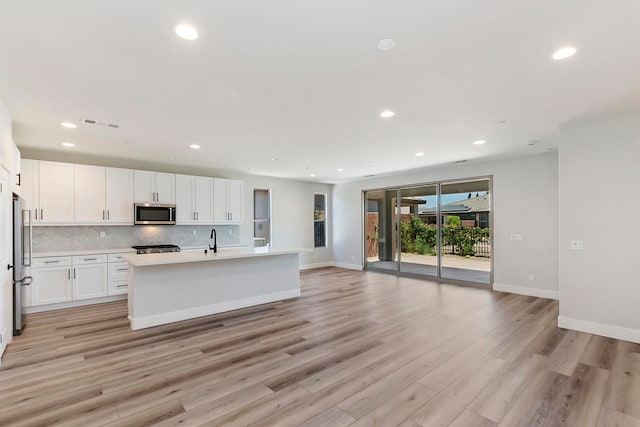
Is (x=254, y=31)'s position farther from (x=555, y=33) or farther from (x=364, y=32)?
(x=555, y=33)

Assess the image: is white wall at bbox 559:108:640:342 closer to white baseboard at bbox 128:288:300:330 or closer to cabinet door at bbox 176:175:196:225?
white baseboard at bbox 128:288:300:330

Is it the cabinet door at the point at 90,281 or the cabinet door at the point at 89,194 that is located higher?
the cabinet door at the point at 89,194

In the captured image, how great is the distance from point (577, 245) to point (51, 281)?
7699mm

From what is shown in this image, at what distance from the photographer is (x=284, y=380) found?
2760 mm

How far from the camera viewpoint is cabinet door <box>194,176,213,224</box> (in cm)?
677

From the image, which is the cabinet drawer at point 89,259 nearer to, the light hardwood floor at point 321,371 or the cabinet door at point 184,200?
the light hardwood floor at point 321,371

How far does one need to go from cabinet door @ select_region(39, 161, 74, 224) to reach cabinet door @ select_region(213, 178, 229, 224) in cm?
256

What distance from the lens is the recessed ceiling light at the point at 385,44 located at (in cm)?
221

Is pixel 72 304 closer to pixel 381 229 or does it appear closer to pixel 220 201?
pixel 220 201

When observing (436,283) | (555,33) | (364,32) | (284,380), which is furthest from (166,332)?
(436,283)

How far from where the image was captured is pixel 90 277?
527 centimetres

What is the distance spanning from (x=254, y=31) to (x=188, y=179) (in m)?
5.15

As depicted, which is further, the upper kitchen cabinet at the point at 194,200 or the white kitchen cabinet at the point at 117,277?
the upper kitchen cabinet at the point at 194,200

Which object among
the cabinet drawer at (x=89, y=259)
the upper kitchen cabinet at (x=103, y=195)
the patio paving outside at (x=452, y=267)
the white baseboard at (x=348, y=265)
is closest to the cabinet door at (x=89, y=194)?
the upper kitchen cabinet at (x=103, y=195)
